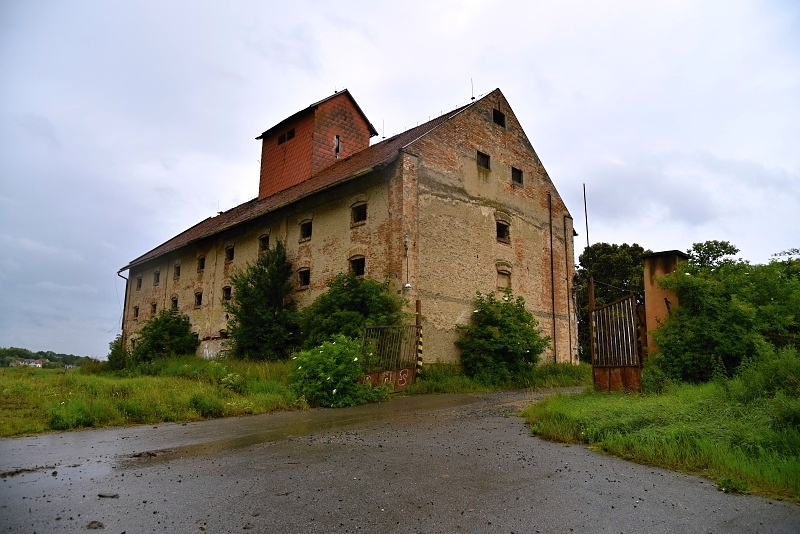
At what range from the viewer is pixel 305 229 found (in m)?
21.5

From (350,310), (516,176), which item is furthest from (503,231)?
(350,310)

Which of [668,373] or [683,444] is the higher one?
[668,373]

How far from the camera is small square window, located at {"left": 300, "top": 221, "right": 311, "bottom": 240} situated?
839 inches

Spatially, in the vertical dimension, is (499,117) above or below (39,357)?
above

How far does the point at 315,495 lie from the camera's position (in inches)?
188

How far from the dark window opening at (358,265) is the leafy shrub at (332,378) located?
5480 mm

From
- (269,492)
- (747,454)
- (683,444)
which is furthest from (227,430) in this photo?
(747,454)

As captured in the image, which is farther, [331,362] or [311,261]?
[311,261]

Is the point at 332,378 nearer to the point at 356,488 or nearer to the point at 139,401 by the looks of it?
the point at 139,401

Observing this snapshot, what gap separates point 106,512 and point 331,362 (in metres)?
8.32

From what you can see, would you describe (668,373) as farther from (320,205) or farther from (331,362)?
(320,205)

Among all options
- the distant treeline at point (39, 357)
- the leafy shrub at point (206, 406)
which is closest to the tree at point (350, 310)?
the leafy shrub at point (206, 406)

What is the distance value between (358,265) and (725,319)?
12043 millimetres

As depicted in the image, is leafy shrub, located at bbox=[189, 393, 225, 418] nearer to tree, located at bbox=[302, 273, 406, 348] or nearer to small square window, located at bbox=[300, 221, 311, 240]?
tree, located at bbox=[302, 273, 406, 348]
